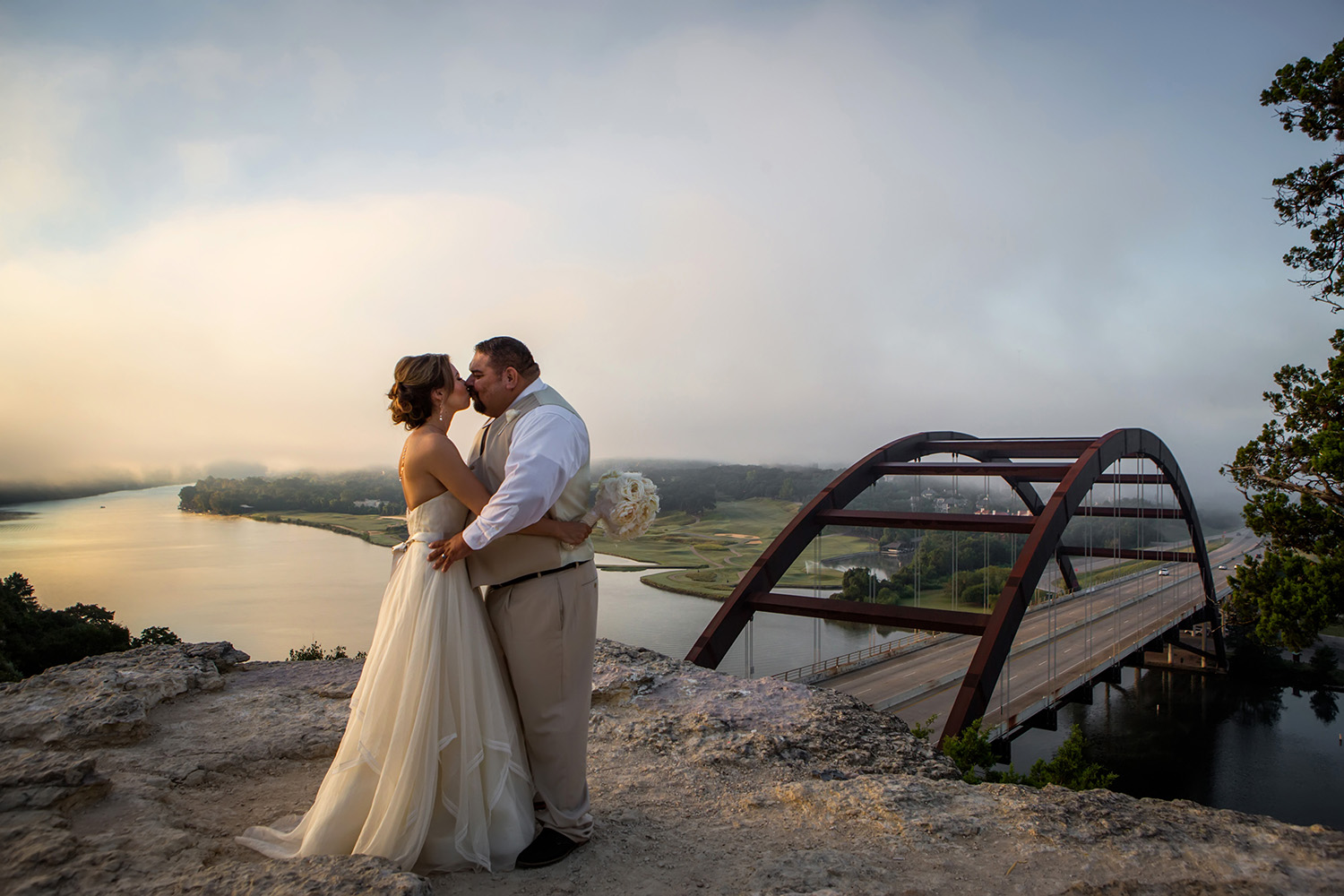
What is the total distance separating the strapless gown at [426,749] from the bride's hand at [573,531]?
0.38 metres

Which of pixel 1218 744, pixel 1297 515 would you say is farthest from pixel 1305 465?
pixel 1218 744

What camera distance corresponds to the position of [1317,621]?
8094 millimetres

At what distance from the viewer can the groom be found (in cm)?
249

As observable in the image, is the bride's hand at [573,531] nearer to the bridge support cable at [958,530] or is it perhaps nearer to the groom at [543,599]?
the groom at [543,599]

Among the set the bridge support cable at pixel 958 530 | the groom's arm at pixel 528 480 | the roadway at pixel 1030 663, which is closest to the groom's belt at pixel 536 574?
the groom's arm at pixel 528 480

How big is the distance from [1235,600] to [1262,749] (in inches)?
813

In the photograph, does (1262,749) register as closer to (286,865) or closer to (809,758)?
(809,758)

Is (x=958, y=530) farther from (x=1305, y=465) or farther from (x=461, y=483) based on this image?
(x=461, y=483)

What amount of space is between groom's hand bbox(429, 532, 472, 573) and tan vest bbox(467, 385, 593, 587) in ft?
0.44

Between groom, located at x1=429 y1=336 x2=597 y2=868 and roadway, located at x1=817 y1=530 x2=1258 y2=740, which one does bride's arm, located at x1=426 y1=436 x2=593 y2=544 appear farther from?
roadway, located at x1=817 y1=530 x2=1258 y2=740

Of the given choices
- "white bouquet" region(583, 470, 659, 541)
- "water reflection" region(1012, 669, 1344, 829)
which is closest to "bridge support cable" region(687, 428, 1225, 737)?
"white bouquet" region(583, 470, 659, 541)

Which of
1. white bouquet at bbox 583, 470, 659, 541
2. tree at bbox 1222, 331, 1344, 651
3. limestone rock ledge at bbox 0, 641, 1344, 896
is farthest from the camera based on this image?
tree at bbox 1222, 331, 1344, 651

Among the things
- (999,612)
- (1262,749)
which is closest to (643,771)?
(999,612)

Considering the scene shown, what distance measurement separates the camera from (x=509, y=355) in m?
2.61
